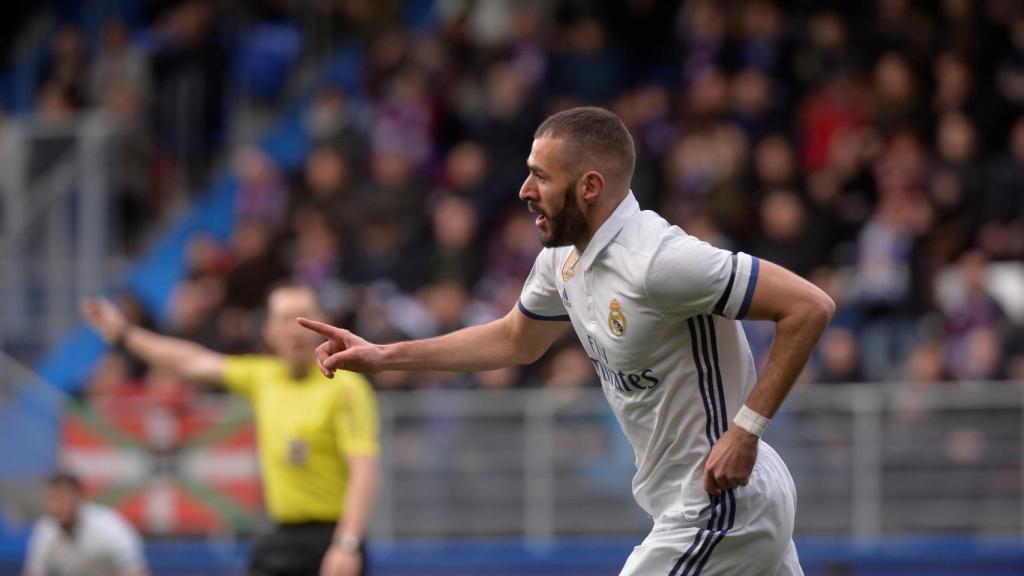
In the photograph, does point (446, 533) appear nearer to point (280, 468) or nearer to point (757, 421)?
point (280, 468)

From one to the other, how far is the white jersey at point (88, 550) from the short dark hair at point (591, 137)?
6.88 metres

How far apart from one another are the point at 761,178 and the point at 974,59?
2.01 meters

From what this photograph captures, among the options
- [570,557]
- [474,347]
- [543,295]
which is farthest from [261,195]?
[543,295]

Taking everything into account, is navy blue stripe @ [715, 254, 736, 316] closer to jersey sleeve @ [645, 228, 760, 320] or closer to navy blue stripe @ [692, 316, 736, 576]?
jersey sleeve @ [645, 228, 760, 320]

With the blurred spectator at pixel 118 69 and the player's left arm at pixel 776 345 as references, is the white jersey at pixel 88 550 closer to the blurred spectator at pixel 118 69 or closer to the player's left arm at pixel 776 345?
the player's left arm at pixel 776 345

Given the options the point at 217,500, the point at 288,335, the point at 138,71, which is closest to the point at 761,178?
the point at 217,500

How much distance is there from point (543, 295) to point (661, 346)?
65 centimetres

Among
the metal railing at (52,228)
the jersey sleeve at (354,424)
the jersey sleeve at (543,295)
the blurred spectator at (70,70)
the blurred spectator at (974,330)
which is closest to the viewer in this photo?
the jersey sleeve at (543,295)

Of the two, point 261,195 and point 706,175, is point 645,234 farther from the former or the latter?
point 261,195

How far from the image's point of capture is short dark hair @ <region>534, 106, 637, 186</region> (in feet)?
18.0

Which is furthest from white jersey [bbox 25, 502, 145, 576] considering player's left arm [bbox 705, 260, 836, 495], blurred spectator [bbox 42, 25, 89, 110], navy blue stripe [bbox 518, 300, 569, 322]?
blurred spectator [bbox 42, 25, 89, 110]

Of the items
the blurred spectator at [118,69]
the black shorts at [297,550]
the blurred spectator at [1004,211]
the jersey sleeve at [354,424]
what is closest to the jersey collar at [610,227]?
the jersey sleeve at [354,424]

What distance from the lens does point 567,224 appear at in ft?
18.2

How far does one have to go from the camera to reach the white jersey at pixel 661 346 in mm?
5320
